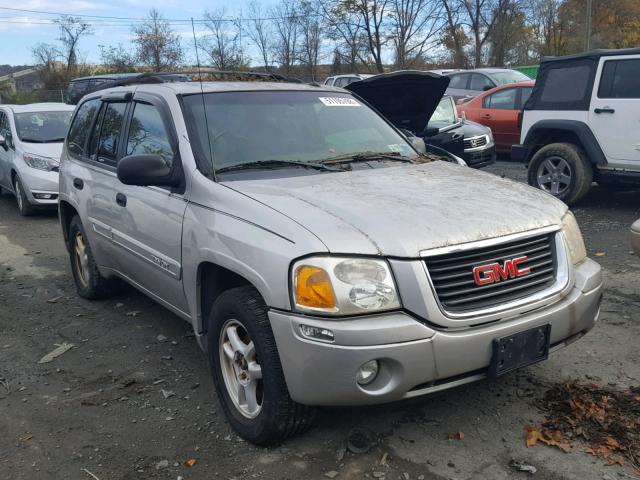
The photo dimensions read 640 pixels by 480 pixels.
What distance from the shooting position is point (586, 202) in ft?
28.4

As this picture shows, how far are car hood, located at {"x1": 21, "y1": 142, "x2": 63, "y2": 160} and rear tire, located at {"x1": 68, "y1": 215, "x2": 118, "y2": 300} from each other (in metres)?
4.38

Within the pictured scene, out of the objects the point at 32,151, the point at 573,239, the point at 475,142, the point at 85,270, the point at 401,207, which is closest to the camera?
the point at 401,207

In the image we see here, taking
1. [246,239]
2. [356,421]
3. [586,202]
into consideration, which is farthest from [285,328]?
[586,202]

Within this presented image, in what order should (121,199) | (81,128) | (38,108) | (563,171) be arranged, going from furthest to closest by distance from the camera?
(38,108) → (563,171) → (81,128) → (121,199)

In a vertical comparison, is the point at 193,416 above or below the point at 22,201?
below

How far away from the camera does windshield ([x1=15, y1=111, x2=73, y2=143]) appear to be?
998 cm

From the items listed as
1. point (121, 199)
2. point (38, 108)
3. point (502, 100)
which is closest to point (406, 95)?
point (121, 199)

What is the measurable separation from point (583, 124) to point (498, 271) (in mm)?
5742

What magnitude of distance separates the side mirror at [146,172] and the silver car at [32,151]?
20.8 feet

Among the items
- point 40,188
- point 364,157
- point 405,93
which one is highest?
point 405,93

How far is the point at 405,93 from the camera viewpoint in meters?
6.85

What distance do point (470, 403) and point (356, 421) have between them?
2.13 ft

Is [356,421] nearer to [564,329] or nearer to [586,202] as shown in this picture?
[564,329]

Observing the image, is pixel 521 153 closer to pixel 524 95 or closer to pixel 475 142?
pixel 475 142
